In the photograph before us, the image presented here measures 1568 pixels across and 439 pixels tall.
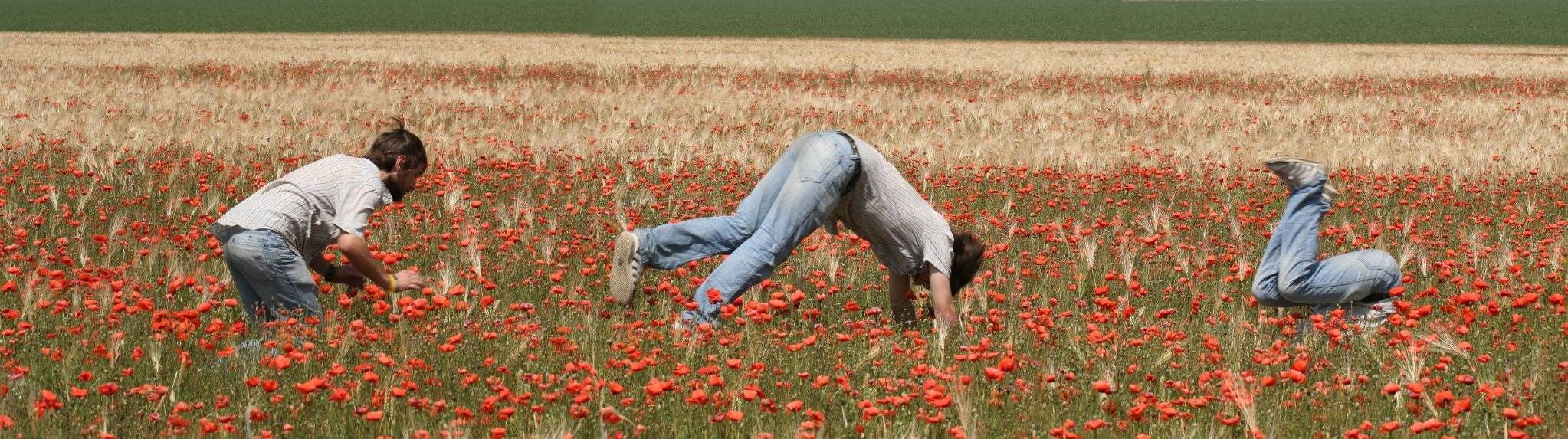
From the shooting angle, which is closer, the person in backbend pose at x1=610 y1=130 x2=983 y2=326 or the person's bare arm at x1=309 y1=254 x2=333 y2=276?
the person in backbend pose at x1=610 y1=130 x2=983 y2=326

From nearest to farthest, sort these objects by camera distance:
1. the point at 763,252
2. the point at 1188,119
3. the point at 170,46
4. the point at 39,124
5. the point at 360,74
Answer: the point at 763,252 < the point at 39,124 < the point at 1188,119 < the point at 360,74 < the point at 170,46

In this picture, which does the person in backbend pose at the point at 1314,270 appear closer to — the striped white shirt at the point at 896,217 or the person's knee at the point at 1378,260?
the person's knee at the point at 1378,260

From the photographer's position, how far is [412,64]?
88.5 ft

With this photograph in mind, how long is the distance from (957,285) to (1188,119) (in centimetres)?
1076

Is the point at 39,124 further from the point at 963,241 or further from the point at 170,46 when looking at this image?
the point at 170,46

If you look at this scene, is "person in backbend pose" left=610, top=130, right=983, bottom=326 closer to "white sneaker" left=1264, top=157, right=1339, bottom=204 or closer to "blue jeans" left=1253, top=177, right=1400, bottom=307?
"blue jeans" left=1253, top=177, right=1400, bottom=307

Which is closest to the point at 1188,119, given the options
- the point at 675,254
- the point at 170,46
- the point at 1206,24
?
the point at 675,254

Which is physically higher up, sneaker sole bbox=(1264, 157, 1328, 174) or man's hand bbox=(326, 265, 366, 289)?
sneaker sole bbox=(1264, 157, 1328, 174)

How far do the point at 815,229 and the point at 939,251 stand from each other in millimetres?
490

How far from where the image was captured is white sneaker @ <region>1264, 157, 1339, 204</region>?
5641 millimetres

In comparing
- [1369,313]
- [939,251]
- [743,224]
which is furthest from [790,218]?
Result: [1369,313]

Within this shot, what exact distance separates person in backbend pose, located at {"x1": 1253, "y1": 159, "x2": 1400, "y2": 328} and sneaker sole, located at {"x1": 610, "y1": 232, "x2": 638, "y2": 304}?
242 centimetres

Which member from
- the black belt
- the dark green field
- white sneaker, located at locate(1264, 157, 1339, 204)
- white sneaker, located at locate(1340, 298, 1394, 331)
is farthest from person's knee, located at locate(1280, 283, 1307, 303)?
the dark green field

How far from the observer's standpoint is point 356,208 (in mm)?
4828
